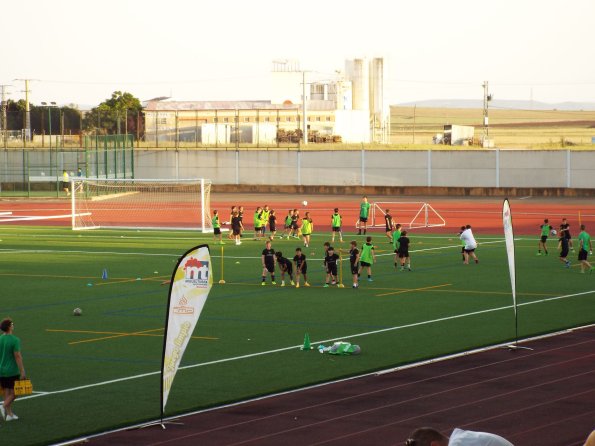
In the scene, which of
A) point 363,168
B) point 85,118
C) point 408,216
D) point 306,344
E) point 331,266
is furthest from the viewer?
point 85,118

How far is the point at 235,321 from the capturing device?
27.4 metres

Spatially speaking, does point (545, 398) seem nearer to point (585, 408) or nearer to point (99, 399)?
point (585, 408)

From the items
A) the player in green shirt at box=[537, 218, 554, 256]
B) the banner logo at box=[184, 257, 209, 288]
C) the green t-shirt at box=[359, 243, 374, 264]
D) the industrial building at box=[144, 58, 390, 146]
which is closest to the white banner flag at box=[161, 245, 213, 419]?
the banner logo at box=[184, 257, 209, 288]

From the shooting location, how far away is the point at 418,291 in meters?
32.7

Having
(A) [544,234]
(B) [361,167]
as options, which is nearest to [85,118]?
(B) [361,167]

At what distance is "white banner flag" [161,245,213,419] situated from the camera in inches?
606

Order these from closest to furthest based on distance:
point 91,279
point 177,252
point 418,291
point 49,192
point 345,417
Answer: point 345,417 < point 418,291 < point 91,279 < point 177,252 < point 49,192

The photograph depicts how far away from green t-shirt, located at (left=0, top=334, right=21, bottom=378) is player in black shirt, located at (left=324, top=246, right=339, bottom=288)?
17159 millimetres

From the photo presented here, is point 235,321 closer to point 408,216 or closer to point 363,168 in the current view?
point 408,216

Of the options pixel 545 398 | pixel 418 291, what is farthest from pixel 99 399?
pixel 418 291

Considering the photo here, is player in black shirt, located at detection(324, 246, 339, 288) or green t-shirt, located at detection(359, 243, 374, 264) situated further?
green t-shirt, located at detection(359, 243, 374, 264)

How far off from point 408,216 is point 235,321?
3751 centimetres

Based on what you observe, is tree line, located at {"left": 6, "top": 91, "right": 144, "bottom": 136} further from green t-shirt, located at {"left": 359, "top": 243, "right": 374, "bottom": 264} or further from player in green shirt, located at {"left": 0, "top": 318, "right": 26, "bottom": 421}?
player in green shirt, located at {"left": 0, "top": 318, "right": 26, "bottom": 421}

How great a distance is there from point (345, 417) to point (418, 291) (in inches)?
633
